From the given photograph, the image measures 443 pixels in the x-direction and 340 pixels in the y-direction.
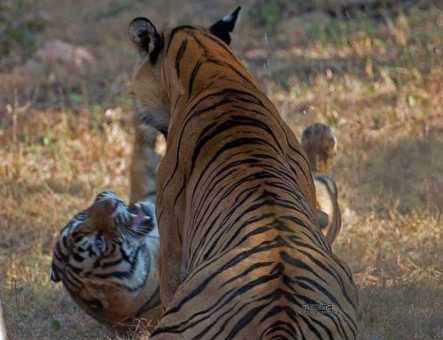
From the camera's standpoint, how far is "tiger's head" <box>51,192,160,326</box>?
493cm

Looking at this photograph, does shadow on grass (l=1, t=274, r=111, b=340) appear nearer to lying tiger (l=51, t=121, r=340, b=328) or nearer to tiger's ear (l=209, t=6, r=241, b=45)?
lying tiger (l=51, t=121, r=340, b=328)

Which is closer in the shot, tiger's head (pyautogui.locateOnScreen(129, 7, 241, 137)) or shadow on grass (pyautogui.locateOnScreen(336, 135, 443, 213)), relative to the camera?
tiger's head (pyautogui.locateOnScreen(129, 7, 241, 137))

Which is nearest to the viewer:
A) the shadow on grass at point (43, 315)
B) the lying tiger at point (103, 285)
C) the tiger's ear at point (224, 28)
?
the tiger's ear at point (224, 28)

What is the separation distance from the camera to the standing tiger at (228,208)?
10.5 feet

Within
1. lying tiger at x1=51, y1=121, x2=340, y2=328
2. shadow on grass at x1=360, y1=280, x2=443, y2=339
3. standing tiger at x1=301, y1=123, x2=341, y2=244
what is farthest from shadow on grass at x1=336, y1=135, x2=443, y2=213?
lying tiger at x1=51, y1=121, x2=340, y2=328

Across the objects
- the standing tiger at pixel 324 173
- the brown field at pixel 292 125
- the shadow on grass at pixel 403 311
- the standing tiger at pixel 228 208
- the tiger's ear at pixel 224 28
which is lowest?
the brown field at pixel 292 125

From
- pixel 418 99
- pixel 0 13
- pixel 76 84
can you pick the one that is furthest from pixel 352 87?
pixel 0 13

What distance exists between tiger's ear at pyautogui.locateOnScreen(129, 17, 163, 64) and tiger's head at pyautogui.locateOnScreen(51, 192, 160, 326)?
29.1 inches

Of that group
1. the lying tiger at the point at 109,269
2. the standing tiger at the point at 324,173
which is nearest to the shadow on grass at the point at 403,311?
the standing tiger at the point at 324,173

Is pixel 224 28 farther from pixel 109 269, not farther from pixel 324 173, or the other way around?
pixel 324 173

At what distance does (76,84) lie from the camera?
8.91 meters

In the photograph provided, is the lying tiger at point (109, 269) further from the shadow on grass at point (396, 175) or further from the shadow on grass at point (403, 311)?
the shadow on grass at point (396, 175)

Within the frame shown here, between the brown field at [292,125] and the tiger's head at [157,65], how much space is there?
106 cm

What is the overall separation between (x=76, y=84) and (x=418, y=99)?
268 cm
